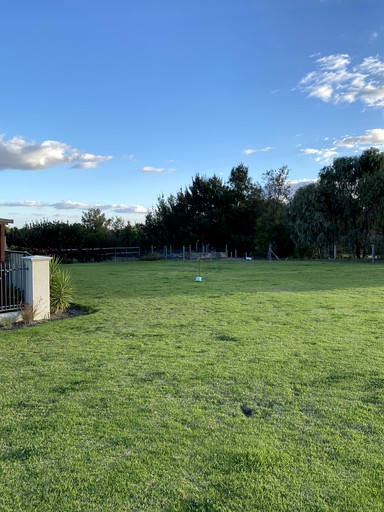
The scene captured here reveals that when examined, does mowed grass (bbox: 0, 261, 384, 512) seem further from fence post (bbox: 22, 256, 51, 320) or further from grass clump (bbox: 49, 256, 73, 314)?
grass clump (bbox: 49, 256, 73, 314)

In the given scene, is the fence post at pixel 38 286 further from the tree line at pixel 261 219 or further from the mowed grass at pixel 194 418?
the tree line at pixel 261 219

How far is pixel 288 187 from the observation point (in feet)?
154

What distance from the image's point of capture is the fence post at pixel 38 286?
7.59 meters

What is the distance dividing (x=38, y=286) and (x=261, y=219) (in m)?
33.8

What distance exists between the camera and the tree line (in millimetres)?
28781

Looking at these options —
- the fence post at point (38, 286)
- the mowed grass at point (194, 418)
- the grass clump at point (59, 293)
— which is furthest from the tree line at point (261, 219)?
the mowed grass at point (194, 418)

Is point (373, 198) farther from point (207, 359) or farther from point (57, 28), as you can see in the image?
point (207, 359)

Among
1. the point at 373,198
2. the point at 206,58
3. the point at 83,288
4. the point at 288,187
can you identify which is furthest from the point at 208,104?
the point at 288,187

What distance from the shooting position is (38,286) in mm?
7773

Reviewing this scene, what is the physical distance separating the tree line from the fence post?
23.7m

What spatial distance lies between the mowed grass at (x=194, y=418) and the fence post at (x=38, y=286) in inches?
49.6

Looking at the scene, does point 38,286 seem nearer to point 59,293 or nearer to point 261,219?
point 59,293

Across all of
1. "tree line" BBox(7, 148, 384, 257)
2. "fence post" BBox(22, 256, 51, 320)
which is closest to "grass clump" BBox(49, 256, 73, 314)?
"fence post" BBox(22, 256, 51, 320)

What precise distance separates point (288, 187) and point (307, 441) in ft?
154
